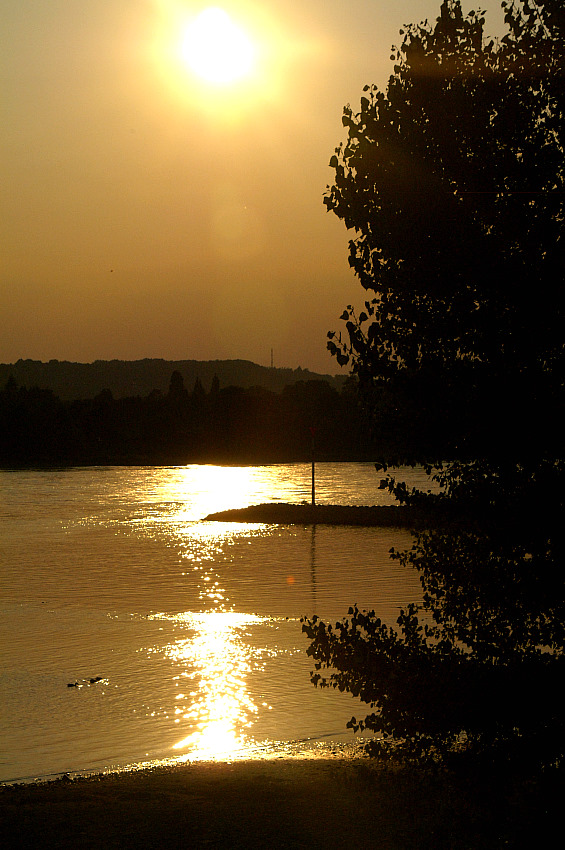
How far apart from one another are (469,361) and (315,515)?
39.9 meters

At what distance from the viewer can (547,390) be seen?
8125 mm

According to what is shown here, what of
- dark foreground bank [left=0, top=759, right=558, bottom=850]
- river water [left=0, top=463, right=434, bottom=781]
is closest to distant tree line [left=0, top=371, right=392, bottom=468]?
river water [left=0, top=463, right=434, bottom=781]

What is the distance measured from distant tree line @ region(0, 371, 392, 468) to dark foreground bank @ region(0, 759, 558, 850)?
138 m

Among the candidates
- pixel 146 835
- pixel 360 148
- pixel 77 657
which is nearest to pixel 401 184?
pixel 360 148

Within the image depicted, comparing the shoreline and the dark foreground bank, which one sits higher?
the dark foreground bank

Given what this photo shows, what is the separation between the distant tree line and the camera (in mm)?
152000

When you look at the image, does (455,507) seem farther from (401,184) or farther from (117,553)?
(117,553)

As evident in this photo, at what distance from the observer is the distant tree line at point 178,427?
15200 cm

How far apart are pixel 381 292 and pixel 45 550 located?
28.9m

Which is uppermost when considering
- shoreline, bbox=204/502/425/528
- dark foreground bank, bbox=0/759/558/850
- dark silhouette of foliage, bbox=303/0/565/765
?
dark silhouette of foliage, bbox=303/0/565/765

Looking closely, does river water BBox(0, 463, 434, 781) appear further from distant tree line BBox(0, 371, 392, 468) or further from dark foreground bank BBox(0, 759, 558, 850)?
distant tree line BBox(0, 371, 392, 468)

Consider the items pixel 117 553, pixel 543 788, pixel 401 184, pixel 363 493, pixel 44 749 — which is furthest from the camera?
pixel 363 493

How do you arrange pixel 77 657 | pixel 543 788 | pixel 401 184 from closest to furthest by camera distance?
1. pixel 543 788
2. pixel 401 184
3. pixel 77 657

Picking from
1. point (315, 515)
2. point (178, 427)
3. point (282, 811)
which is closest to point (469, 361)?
point (282, 811)
